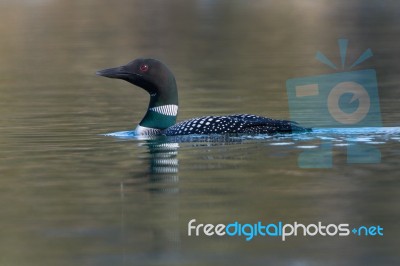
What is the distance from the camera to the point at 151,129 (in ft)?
39.2

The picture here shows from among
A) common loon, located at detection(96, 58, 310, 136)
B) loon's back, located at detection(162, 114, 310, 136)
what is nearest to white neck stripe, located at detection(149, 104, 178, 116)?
common loon, located at detection(96, 58, 310, 136)

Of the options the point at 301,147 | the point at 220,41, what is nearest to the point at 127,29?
the point at 220,41

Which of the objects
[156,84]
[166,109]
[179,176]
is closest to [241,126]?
[166,109]

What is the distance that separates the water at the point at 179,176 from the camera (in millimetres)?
6746

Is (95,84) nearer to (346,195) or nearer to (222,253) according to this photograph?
(346,195)

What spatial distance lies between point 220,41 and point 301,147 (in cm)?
1997

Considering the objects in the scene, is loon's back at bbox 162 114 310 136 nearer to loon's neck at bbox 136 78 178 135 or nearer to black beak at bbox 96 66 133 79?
loon's neck at bbox 136 78 178 135

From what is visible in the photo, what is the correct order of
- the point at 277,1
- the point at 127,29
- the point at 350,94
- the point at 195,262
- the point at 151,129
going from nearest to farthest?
the point at 195,262, the point at 151,129, the point at 350,94, the point at 127,29, the point at 277,1

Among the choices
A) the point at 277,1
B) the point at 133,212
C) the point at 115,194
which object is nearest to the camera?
the point at 133,212

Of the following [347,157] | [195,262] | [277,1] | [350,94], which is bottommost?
[195,262]

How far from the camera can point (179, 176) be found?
30.3 ft

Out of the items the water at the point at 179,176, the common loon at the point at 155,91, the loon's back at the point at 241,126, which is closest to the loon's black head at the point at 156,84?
the common loon at the point at 155,91

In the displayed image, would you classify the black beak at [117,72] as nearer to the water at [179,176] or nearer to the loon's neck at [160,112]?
the loon's neck at [160,112]

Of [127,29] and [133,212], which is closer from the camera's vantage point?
[133,212]
